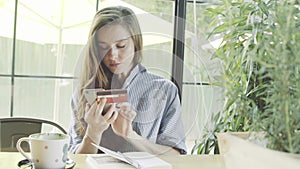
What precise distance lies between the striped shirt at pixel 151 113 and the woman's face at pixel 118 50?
0.14ft

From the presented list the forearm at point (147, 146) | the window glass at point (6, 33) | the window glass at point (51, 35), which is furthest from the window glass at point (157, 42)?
the window glass at point (6, 33)

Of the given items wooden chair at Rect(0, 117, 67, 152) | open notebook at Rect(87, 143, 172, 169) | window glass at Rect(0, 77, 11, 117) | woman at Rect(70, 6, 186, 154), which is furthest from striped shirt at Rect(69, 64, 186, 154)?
window glass at Rect(0, 77, 11, 117)

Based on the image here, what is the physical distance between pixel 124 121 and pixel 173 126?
20 centimetres

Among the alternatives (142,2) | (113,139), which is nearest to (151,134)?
(113,139)

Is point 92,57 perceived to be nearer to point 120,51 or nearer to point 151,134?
point 120,51

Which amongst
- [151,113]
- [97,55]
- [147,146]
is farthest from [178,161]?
[97,55]

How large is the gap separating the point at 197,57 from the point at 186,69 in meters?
0.07

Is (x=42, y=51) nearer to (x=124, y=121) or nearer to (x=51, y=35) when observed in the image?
(x=51, y=35)

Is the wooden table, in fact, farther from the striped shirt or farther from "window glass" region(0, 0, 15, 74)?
"window glass" region(0, 0, 15, 74)

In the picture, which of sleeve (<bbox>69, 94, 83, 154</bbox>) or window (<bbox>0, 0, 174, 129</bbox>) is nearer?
sleeve (<bbox>69, 94, 83, 154</bbox>)

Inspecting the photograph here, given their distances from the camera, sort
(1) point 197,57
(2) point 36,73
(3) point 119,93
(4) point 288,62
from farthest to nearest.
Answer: (2) point 36,73
(1) point 197,57
(3) point 119,93
(4) point 288,62

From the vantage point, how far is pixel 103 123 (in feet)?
4.31

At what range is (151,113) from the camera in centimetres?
136

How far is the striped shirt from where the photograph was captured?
1.31 metres
